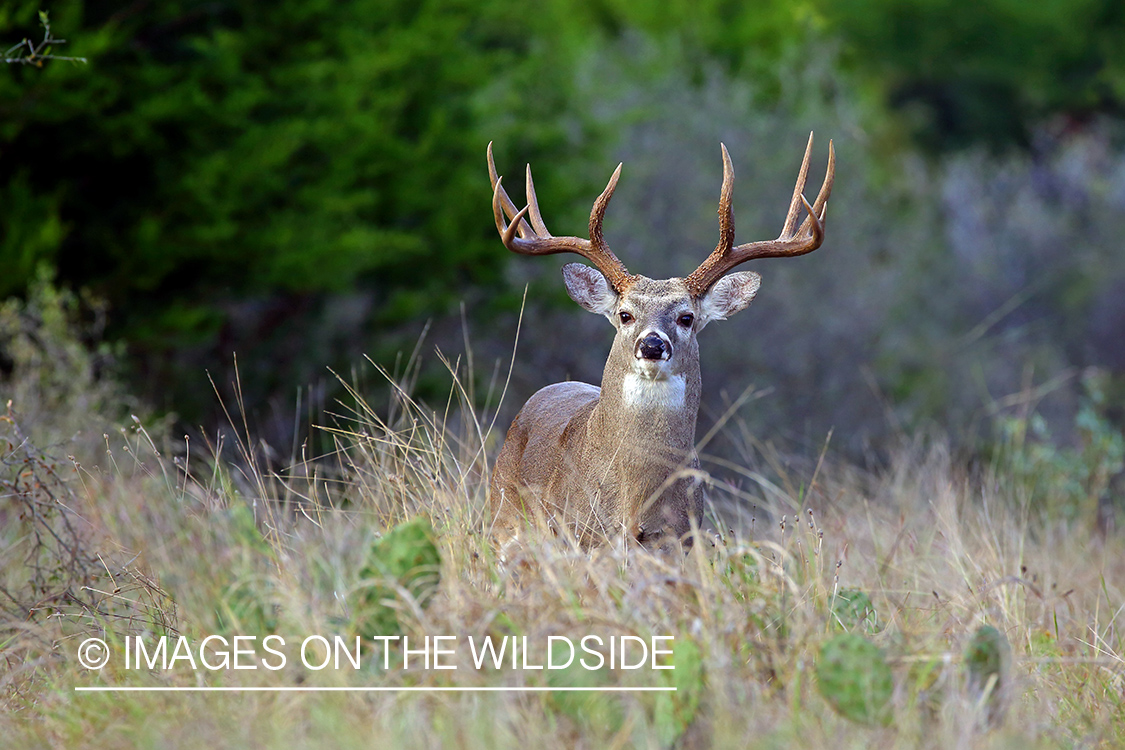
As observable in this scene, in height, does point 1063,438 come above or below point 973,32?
below

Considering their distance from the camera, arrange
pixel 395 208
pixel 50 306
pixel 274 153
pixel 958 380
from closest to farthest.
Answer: pixel 50 306 < pixel 274 153 < pixel 395 208 < pixel 958 380

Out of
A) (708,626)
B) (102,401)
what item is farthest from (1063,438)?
(708,626)

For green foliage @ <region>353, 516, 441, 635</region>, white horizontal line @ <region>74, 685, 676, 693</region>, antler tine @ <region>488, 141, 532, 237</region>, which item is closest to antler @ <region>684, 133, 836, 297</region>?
antler tine @ <region>488, 141, 532, 237</region>

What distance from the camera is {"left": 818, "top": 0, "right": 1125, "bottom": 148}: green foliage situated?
25.0m

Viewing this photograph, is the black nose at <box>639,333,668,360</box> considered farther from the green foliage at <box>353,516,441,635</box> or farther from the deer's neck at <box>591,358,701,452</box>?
the green foliage at <box>353,516,441,635</box>

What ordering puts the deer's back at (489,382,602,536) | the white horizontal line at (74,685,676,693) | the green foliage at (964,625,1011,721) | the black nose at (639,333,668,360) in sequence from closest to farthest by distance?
the white horizontal line at (74,685,676,693) → the green foliage at (964,625,1011,721) → the black nose at (639,333,668,360) → the deer's back at (489,382,602,536)

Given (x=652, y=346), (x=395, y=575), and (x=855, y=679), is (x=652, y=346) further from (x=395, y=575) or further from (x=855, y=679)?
(x=855, y=679)

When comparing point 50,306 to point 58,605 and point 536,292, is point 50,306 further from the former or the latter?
point 536,292

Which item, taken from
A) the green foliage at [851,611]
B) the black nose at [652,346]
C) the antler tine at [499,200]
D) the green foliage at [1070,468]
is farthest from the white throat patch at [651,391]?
the green foliage at [1070,468]

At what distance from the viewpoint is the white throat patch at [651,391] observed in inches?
220

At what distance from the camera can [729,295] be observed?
602 centimetres

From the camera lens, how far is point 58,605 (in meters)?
4.81

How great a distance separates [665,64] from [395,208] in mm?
6364
